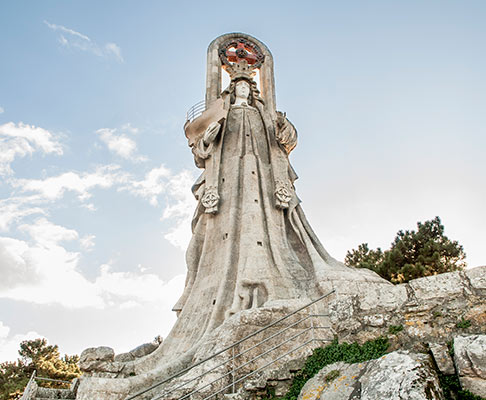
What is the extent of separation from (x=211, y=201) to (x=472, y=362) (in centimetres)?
854

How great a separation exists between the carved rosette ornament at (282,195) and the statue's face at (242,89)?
398 centimetres

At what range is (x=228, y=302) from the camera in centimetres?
954

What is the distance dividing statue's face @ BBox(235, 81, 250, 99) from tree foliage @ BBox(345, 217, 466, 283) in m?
7.74

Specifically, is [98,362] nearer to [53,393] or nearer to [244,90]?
[53,393]

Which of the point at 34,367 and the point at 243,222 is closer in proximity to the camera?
the point at 243,222

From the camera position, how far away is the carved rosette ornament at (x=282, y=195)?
11645 millimetres

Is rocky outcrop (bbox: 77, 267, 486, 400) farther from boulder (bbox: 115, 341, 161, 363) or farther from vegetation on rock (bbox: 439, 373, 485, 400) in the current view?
boulder (bbox: 115, 341, 161, 363)

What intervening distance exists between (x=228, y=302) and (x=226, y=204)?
121 inches

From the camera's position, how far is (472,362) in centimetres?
361

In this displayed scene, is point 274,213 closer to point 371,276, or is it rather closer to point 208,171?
point 208,171

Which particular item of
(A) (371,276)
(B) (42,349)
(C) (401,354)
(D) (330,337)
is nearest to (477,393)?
(C) (401,354)

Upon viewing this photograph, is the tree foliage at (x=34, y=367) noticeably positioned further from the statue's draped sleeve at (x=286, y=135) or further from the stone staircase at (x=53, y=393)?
the statue's draped sleeve at (x=286, y=135)

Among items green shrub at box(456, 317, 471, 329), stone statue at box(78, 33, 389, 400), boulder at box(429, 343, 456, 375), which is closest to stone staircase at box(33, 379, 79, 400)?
stone statue at box(78, 33, 389, 400)

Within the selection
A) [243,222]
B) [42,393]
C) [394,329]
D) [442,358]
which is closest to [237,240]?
[243,222]
